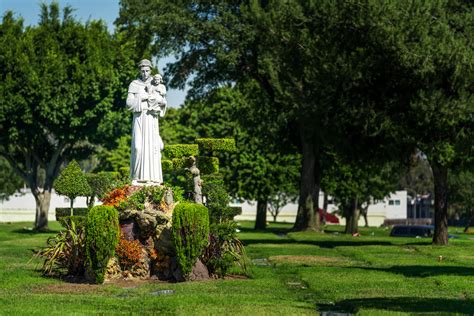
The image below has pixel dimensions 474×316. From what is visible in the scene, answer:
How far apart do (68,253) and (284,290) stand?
6360 mm

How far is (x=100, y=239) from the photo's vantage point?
21797mm

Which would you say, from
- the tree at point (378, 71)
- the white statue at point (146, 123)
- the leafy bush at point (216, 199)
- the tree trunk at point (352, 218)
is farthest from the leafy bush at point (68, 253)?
the tree trunk at point (352, 218)

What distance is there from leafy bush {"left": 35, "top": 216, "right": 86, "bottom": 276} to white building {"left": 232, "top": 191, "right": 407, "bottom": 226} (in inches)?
2555

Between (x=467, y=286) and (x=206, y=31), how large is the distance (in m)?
27.1

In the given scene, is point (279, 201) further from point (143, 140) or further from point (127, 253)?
point (127, 253)

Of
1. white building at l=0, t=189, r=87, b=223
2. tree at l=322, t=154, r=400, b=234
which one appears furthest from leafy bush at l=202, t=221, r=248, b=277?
white building at l=0, t=189, r=87, b=223

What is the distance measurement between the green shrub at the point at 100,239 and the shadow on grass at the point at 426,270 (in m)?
7.20

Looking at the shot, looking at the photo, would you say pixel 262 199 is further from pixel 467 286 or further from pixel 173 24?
pixel 467 286

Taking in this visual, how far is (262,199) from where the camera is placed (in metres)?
63.7

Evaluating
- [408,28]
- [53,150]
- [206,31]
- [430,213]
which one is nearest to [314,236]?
[206,31]

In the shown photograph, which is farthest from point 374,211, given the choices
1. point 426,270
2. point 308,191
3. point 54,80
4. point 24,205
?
point 426,270

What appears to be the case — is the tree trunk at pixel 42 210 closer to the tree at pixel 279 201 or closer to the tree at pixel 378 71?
the tree at pixel 378 71

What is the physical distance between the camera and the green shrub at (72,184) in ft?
108

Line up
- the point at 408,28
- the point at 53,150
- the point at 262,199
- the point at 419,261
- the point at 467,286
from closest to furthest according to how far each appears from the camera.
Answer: the point at 467,286 → the point at 419,261 → the point at 408,28 → the point at 53,150 → the point at 262,199
